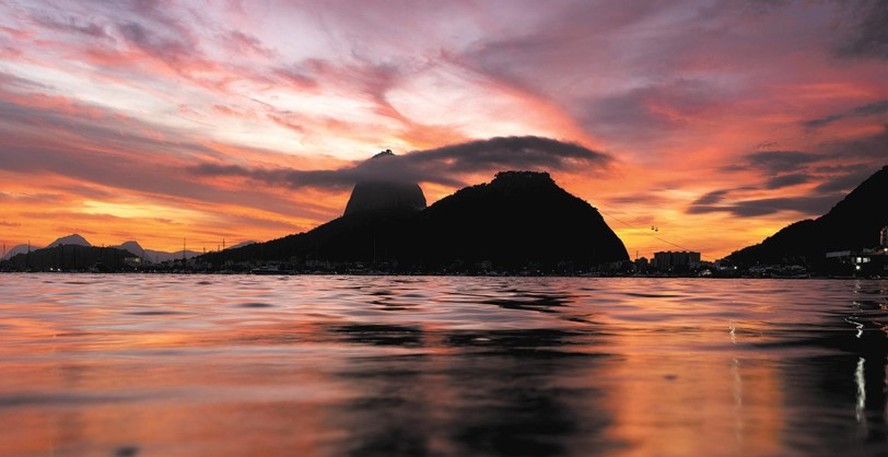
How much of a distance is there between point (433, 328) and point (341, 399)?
17.1 meters

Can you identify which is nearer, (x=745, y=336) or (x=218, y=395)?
(x=218, y=395)

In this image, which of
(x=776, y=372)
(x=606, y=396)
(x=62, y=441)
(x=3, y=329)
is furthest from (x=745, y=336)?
(x=3, y=329)

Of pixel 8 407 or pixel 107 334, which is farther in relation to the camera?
pixel 107 334

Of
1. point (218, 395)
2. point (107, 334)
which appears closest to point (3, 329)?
point (107, 334)

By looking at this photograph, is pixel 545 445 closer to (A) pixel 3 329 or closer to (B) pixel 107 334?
(B) pixel 107 334

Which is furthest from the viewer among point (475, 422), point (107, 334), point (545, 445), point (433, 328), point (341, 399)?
point (433, 328)

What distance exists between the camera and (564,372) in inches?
649

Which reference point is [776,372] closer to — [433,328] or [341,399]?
[341,399]

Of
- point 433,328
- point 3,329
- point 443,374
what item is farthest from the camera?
point 433,328

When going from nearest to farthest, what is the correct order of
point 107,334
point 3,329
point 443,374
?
1. point 443,374
2. point 107,334
3. point 3,329

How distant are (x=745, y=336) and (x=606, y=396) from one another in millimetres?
16190

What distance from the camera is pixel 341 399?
12.7m

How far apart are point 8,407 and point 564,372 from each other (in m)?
11.6

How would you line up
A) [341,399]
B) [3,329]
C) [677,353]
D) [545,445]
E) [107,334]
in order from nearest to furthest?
1. [545,445]
2. [341,399]
3. [677,353]
4. [107,334]
5. [3,329]
